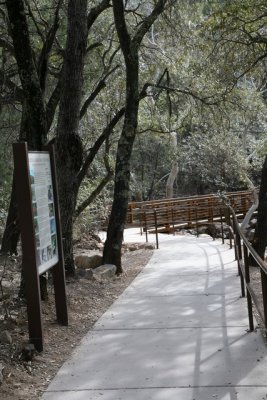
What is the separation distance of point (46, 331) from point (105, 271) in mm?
3830

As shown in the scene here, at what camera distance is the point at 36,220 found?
5.09m

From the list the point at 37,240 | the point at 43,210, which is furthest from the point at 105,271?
the point at 37,240

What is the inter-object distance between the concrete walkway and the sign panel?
938 mm

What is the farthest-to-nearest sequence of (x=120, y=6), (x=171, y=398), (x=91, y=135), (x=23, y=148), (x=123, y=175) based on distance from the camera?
(x=91, y=135) < (x=123, y=175) < (x=120, y=6) < (x=23, y=148) < (x=171, y=398)

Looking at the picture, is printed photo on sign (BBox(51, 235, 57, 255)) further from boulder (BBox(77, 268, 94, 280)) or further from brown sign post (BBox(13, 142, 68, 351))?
boulder (BBox(77, 268, 94, 280))

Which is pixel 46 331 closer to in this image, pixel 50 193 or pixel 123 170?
pixel 50 193

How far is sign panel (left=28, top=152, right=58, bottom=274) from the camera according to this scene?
16.7 feet

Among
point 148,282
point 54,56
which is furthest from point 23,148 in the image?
point 54,56

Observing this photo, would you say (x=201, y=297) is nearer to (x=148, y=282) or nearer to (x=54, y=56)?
(x=148, y=282)

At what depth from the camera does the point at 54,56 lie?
13.4m

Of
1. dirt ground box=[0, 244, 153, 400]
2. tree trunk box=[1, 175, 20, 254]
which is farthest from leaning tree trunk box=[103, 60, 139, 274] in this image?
tree trunk box=[1, 175, 20, 254]

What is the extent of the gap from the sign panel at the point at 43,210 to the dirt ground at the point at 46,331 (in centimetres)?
43

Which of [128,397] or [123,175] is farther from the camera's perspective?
[123,175]

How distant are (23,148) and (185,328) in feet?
8.38
